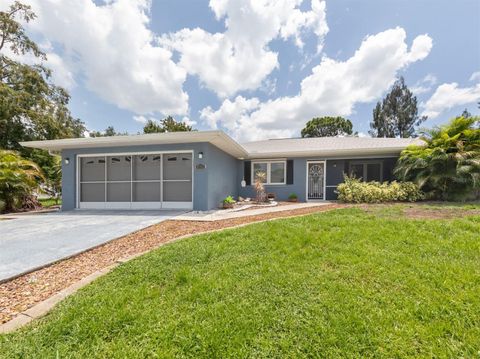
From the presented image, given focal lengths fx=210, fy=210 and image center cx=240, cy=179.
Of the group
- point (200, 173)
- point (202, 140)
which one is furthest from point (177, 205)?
point (202, 140)

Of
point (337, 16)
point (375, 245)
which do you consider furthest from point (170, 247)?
point (337, 16)

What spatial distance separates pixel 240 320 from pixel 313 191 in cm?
994

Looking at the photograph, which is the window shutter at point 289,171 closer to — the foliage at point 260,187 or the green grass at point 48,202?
the foliage at point 260,187

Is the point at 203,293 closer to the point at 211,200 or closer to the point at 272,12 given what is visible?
the point at 211,200

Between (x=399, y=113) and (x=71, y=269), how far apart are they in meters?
30.6

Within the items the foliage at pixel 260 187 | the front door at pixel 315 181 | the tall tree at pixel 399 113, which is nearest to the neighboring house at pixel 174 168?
the front door at pixel 315 181

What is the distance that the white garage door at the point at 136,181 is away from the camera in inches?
329

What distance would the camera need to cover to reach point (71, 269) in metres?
3.24

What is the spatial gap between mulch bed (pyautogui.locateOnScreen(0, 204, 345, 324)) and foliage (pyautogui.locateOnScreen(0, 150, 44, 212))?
25.0 feet

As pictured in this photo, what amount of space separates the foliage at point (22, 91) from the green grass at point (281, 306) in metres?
16.5

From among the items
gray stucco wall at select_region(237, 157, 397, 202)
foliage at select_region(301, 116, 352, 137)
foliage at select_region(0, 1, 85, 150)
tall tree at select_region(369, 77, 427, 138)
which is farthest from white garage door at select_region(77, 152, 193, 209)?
foliage at select_region(301, 116, 352, 137)

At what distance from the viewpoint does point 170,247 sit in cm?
368

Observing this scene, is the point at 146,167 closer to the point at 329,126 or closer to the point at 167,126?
the point at 167,126

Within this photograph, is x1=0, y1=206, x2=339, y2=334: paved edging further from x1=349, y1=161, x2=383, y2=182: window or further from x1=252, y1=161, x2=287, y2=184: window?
x1=349, y1=161, x2=383, y2=182: window
